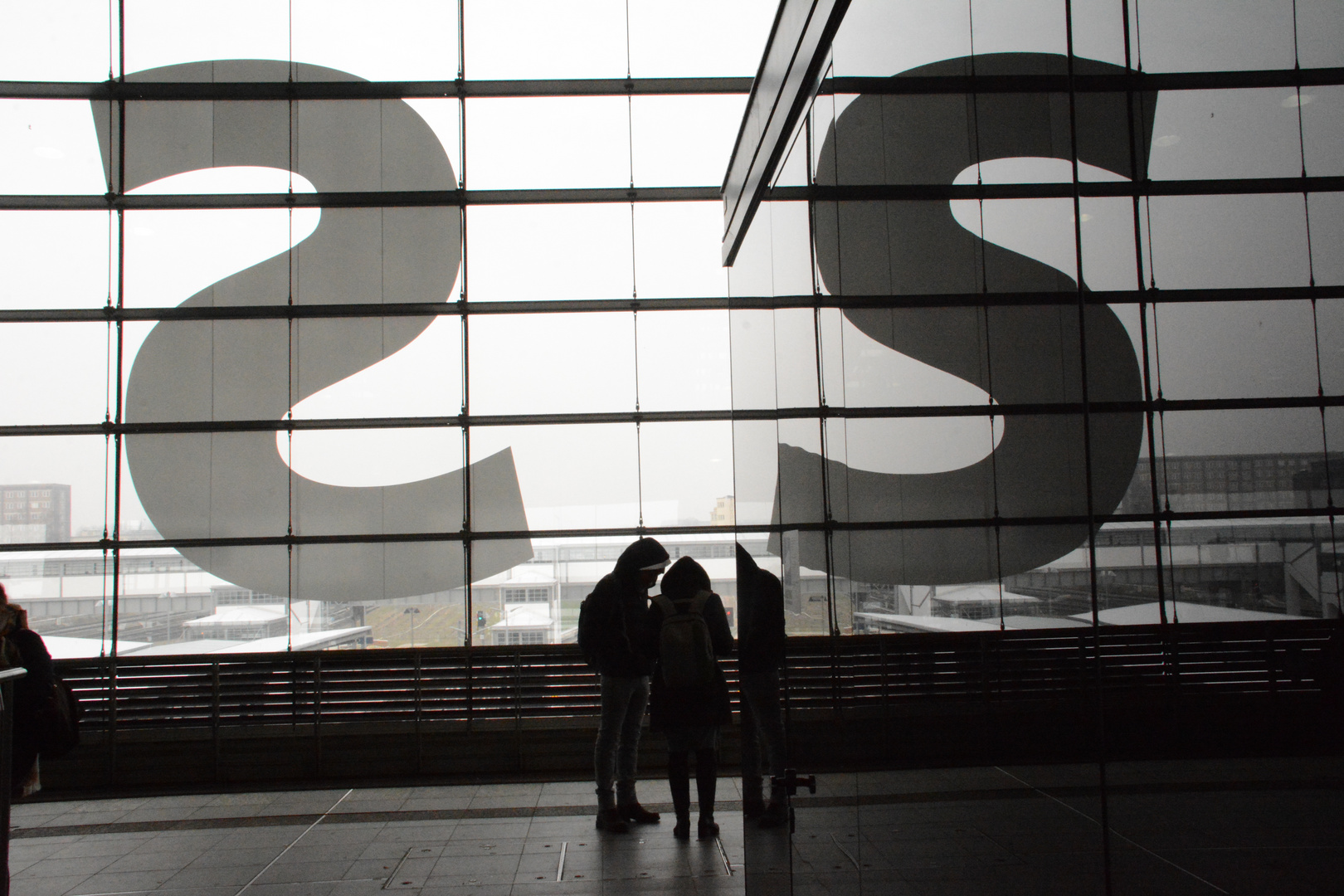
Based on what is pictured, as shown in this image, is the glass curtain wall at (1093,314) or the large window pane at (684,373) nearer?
the glass curtain wall at (1093,314)

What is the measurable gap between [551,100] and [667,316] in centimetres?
261

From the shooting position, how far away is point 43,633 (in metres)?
8.62

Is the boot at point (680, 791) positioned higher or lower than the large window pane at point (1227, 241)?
lower

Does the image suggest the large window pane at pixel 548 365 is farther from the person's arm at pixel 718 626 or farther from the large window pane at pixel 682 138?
the person's arm at pixel 718 626

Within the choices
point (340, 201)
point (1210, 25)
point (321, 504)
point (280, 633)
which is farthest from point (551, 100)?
point (1210, 25)

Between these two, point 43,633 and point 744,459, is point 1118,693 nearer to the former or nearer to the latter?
point 744,459

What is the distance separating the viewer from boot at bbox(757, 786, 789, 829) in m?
2.59

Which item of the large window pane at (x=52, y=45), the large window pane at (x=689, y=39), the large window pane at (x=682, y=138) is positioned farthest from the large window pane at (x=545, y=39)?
the large window pane at (x=52, y=45)

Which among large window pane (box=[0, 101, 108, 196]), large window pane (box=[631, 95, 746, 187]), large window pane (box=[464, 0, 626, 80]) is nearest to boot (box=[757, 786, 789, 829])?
large window pane (box=[631, 95, 746, 187])

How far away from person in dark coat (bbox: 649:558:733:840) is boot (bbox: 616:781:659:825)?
31cm

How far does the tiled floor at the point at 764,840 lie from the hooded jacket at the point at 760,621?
1.67 ft

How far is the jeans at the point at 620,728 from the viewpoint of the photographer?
5168 mm

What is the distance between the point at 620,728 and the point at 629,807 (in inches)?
20.1

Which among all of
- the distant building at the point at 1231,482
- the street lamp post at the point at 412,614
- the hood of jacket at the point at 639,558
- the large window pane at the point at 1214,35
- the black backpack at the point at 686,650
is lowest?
the street lamp post at the point at 412,614
